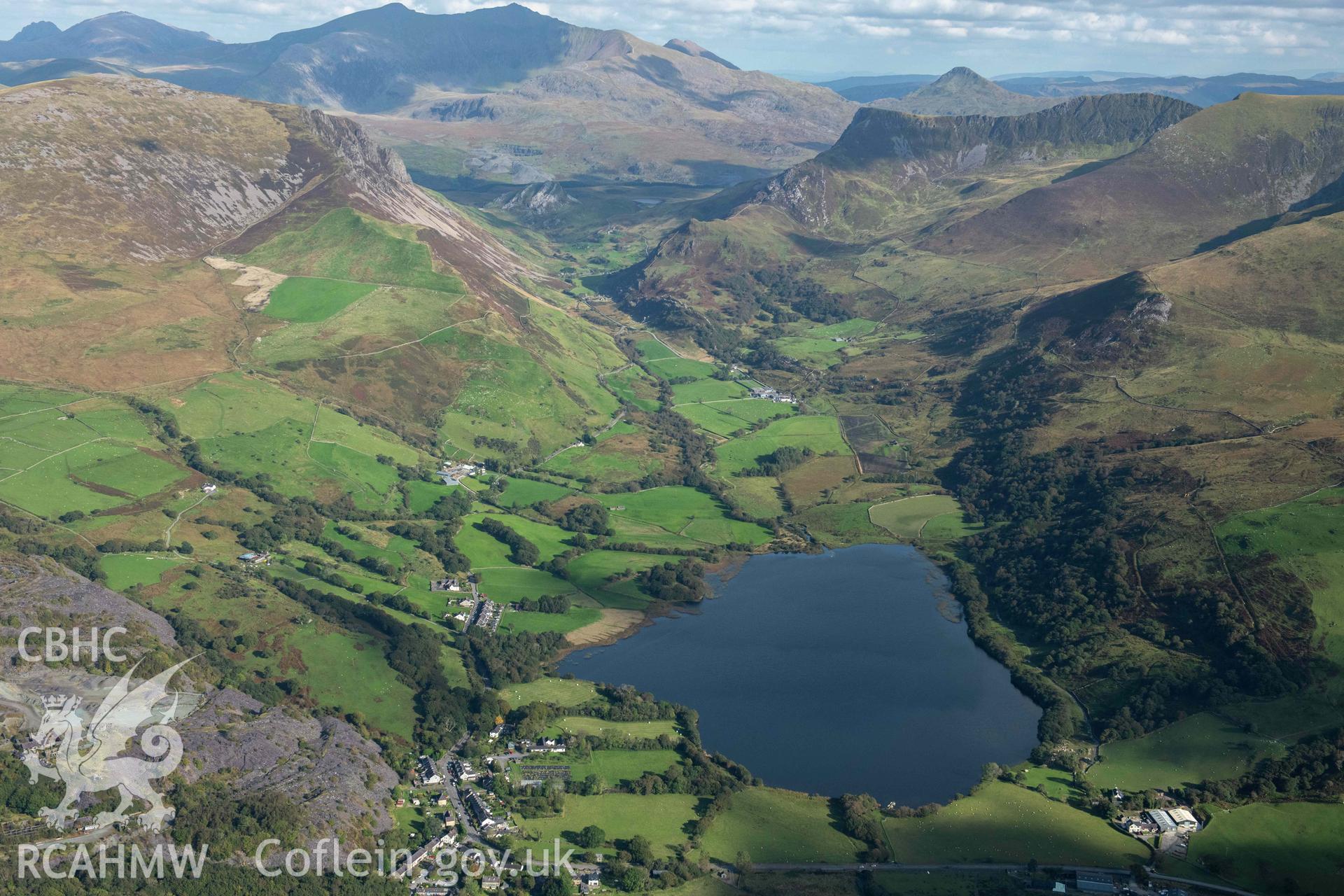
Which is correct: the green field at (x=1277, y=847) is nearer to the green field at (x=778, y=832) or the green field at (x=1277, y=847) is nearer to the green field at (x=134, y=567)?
the green field at (x=778, y=832)

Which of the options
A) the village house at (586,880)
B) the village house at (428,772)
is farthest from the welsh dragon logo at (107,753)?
the village house at (586,880)

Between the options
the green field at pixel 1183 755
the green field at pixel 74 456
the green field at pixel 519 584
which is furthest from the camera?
the green field at pixel 519 584

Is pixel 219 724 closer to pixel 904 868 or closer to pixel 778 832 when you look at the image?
pixel 778 832

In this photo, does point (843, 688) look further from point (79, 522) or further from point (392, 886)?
point (79, 522)

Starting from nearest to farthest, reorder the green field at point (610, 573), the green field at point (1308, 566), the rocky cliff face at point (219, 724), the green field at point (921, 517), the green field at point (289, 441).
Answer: the rocky cliff face at point (219, 724) → the green field at point (1308, 566) → the green field at point (610, 573) → the green field at point (289, 441) → the green field at point (921, 517)

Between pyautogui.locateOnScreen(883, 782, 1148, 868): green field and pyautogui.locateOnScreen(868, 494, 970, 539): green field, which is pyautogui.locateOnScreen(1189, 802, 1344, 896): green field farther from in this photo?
pyautogui.locateOnScreen(868, 494, 970, 539): green field

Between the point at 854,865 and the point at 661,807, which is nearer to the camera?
the point at 854,865

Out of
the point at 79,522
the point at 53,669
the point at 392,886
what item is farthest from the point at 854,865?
the point at 79,522
